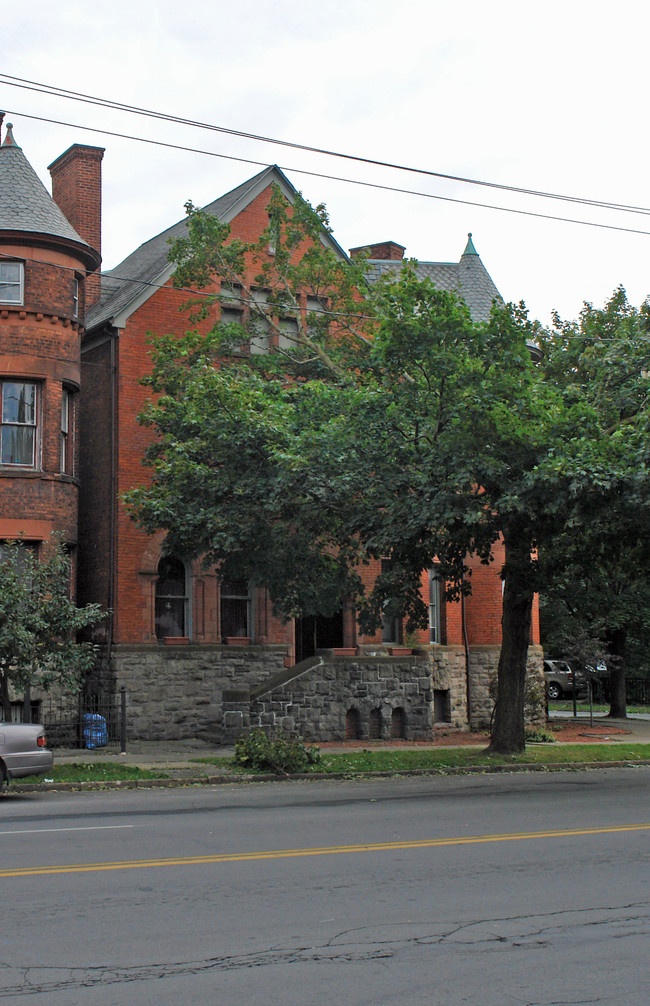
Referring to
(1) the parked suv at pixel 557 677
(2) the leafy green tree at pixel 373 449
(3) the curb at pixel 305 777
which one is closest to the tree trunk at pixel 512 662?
(2) the leafy green tree at pixel 373 449

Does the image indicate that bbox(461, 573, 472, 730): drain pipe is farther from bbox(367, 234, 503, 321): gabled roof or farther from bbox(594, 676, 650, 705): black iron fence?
bbox(594, 676, 650, 705): black iron fence

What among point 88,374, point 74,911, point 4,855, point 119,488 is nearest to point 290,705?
point 119,488

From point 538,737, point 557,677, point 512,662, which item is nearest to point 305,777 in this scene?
point 512,662

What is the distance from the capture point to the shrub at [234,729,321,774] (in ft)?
59.4

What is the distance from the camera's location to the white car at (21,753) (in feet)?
48.2

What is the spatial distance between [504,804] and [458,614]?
49.1ft

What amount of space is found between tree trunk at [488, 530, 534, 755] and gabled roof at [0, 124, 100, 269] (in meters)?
12.3

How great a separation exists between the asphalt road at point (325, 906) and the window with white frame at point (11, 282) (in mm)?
13575

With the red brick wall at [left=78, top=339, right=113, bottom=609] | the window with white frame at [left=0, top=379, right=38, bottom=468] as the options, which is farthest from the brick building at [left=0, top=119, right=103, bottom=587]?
the red brick wall at [left=78, top=339, right=113, bottom=609]

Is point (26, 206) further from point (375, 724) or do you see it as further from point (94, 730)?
point (375, 724)

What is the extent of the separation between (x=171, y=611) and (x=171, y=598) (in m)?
0.31

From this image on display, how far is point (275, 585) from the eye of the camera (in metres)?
20.4

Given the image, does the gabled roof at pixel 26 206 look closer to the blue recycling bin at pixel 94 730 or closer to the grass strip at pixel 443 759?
the blue recycling bin at pixel 94 730

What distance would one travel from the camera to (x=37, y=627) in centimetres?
1738
